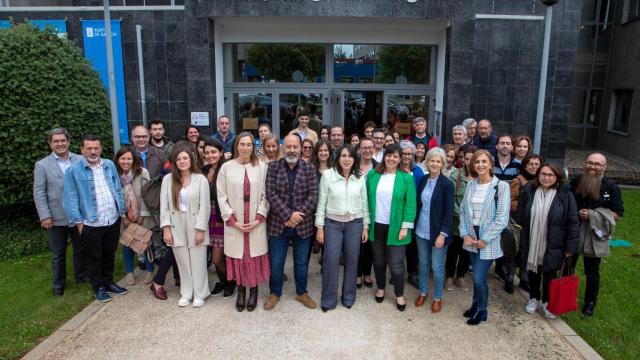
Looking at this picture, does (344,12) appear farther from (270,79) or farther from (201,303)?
(201,303)

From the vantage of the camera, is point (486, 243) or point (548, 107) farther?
point (548, 107)

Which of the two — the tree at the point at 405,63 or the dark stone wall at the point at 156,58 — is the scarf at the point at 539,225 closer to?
the tree at the point at 405,63

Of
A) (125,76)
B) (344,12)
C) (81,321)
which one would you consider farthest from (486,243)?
(125,76)

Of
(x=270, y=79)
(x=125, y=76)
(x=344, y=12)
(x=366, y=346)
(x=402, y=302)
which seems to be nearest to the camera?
(x=366, y=346)

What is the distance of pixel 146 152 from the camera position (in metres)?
5.96

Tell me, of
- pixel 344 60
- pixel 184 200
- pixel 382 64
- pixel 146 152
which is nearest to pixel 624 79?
pixel 382 64

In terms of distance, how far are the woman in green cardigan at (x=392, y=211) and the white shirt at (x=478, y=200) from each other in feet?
2.01

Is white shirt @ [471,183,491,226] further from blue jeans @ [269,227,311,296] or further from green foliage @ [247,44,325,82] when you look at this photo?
green foliage @ [247,44,325,82]

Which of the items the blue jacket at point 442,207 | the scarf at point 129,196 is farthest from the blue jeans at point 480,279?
the scarf at point 129,196

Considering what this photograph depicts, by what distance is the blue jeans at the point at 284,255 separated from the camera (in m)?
5.04

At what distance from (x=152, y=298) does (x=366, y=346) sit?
8.63 ft

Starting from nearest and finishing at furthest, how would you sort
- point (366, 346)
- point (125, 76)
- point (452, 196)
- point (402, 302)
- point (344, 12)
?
point (366, 346) → point (452, 196) → point (402, 302) → point (344, 12) → point (125, 76)

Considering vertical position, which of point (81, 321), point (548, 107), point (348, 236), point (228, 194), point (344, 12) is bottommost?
point (81, 321)

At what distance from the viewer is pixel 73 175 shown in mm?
4945
